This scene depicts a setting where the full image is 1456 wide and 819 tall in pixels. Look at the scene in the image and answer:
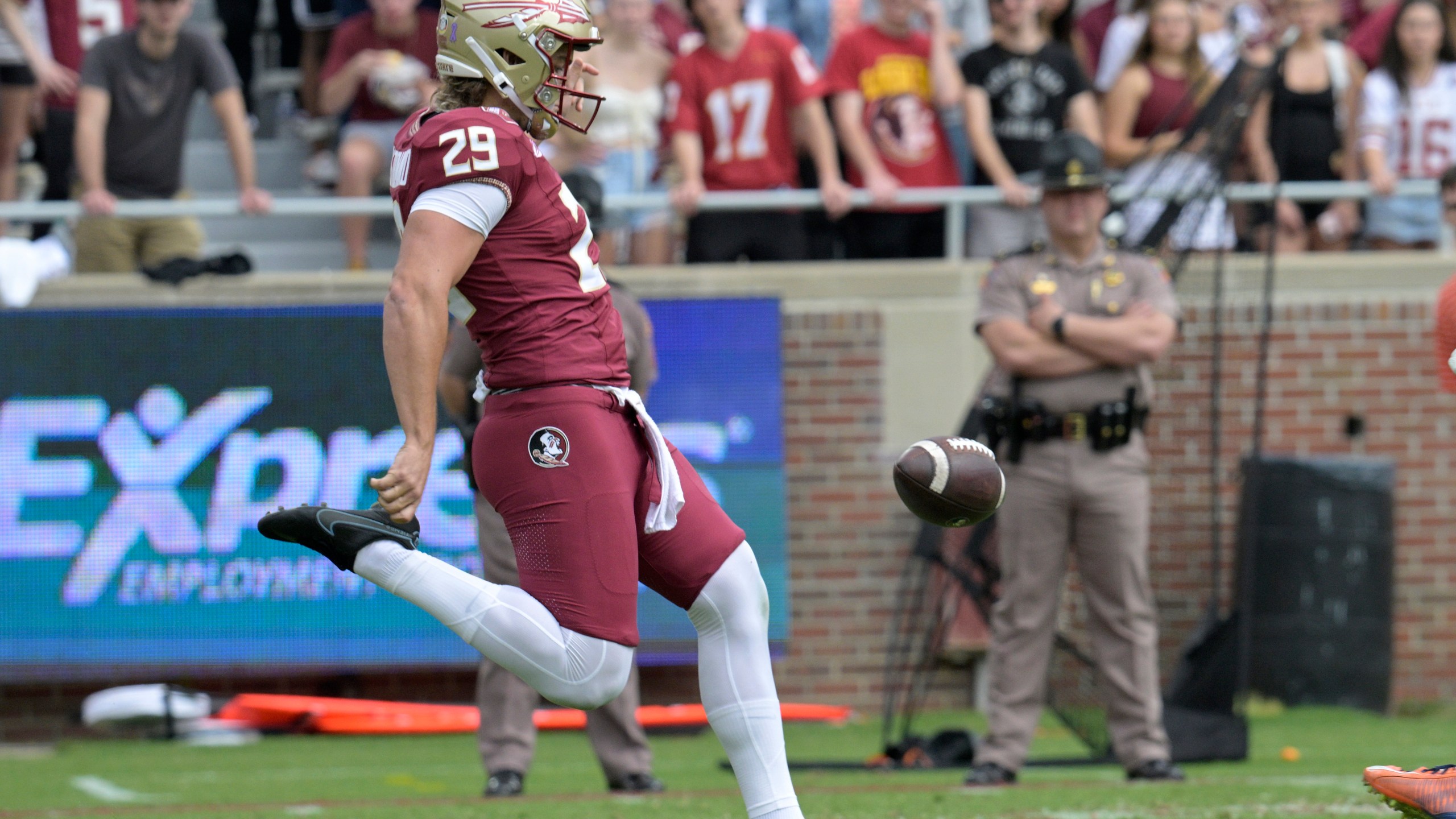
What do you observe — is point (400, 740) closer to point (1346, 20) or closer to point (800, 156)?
point (800, 156)

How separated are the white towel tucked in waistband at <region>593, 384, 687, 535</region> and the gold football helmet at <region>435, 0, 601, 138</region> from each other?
61 centimetres

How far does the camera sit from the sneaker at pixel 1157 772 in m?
6.43

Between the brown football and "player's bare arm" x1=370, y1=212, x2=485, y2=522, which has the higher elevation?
"player's bare arm" x1=370, y1=212, x2=485, y2=522

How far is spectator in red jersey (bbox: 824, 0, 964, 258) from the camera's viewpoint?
900 cm

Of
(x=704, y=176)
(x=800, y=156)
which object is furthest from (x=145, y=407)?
(x=800, y=156)

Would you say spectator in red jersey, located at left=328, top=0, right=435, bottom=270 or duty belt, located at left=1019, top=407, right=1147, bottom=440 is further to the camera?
spectator in red jersey, located at left=328, top=0, right=435, bottom=270

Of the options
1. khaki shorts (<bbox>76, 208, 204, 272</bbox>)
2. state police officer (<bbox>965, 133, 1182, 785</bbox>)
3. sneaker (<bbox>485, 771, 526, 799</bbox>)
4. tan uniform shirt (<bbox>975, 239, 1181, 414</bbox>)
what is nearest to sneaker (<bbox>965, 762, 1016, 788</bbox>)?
state police officer (<bbox>965, 133, 1182, 785</bbox>)

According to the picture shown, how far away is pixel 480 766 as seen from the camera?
298 inches

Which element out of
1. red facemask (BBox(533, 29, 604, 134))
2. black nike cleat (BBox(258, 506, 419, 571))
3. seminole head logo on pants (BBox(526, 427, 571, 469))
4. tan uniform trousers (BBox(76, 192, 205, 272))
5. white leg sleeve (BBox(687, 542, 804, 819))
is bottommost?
white leg sleeve (BBox(687, 542, 804, 819))

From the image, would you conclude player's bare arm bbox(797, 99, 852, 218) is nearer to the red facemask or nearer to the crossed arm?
the crossed arm

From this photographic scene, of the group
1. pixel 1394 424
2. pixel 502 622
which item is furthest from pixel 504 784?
pixel 1394 424

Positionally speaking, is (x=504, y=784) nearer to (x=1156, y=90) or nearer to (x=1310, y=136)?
(x=1156, y=90)

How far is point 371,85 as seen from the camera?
9.12m

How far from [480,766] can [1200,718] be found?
10.1 feet
